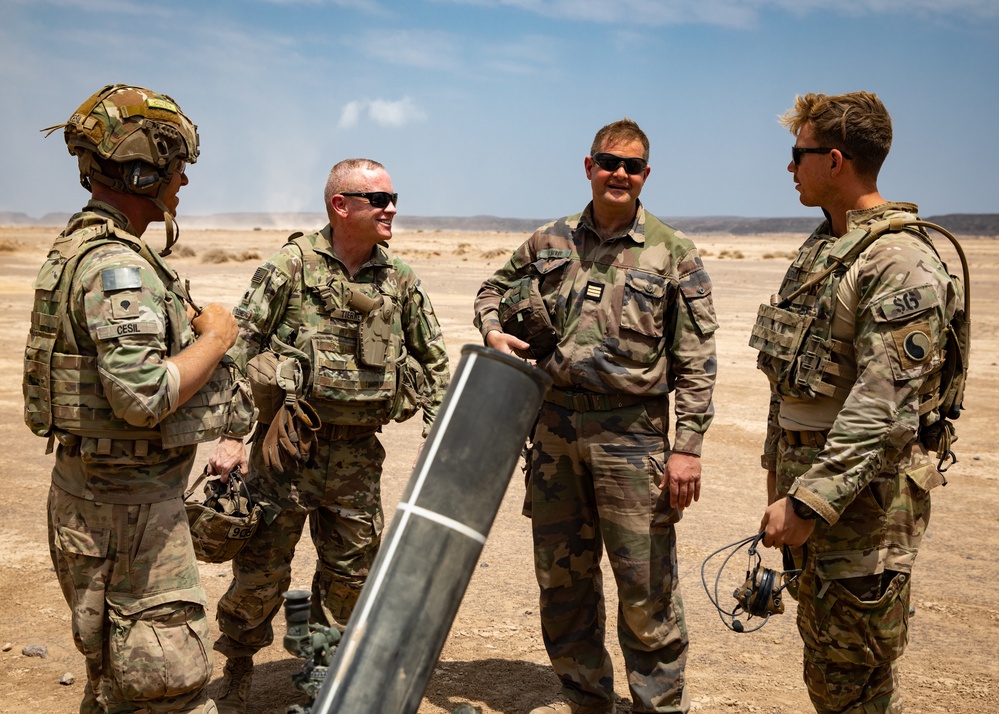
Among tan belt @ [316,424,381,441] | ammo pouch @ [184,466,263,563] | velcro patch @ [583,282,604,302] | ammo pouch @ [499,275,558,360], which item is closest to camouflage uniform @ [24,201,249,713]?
ammo pouch @ [184,466,263,563]

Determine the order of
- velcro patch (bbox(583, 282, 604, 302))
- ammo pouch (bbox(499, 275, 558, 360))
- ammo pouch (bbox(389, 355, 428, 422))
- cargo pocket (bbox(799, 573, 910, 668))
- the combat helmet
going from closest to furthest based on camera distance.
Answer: the combat helmet
cargo pocket (bbox(799, 573, 910, 668))
velcro patch (bbox(583, 282, 604, 302))
ammo pouch (bbox(499, 275, 558, 360))
ammo pouch (bbox(389, 355, 428, 422))

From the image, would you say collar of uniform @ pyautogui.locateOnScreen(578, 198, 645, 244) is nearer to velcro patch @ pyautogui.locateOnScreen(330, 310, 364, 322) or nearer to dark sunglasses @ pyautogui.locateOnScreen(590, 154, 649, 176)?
dark sunglasses @ pyautogui.locateOnScreen(590, 154, 649, 176)

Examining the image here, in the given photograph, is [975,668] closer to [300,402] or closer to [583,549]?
[583,549]

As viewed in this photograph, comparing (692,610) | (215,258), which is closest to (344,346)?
(692,610)

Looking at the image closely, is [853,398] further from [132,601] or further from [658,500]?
[132,601]

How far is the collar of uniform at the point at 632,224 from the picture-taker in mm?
4617

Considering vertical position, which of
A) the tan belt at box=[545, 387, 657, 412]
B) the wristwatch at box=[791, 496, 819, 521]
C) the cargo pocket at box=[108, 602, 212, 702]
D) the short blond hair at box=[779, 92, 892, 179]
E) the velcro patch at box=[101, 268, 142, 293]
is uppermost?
the short blond hair at box=[779, 92, 892, 179]

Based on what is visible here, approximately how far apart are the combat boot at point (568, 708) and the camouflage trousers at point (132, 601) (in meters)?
1.74

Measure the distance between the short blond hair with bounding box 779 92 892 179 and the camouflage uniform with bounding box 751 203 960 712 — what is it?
0.69ft

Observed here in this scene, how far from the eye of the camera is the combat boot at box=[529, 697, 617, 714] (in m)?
4.59

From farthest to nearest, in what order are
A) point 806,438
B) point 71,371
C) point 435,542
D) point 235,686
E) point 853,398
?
point 235,686 < point 806,438 < point 853,398 < point 71,371 < point 435,542

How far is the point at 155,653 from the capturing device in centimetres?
345

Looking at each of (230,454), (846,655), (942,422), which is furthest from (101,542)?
(942,422)

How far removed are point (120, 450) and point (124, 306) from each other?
1.82 feet
